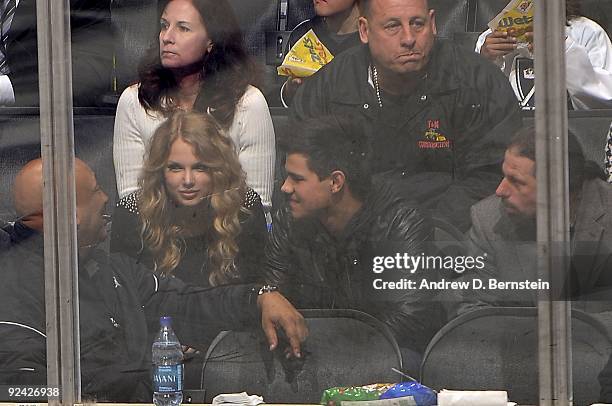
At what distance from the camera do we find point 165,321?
16.1 feet

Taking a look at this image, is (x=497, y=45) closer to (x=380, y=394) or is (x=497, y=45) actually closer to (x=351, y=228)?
(x=351, y=228)

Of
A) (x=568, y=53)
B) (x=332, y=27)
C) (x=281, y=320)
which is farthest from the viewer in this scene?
(x=281, y=320)

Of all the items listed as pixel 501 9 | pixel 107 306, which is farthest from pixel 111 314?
pixel 501 9

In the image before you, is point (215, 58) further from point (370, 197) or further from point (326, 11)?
point (370, 197)

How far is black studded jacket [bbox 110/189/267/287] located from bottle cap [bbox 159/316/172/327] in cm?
17

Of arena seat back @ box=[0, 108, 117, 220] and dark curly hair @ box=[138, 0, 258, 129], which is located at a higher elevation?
dark curly hair @ box=[138, 0, 258, 129]

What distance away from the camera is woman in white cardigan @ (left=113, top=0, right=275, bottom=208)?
482cm

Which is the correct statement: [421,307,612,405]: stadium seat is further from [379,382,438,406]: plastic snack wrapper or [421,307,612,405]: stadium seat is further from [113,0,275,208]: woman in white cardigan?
[113,0,275,208]: woman in white cardigan

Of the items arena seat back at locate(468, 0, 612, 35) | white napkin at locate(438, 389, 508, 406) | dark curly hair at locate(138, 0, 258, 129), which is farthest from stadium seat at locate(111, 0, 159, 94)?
white napkin at locate(438, 389, 508, 406)

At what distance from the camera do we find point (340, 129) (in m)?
4.77

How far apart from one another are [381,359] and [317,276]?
0.41 meters

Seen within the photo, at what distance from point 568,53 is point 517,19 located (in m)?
0.23

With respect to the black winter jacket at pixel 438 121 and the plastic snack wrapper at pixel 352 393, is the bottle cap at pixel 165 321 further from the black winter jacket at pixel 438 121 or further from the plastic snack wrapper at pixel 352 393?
the black winter jacket at pixel 438 121

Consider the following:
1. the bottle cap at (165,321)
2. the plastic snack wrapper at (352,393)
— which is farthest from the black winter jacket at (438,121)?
the bottle cap at (165,321)
